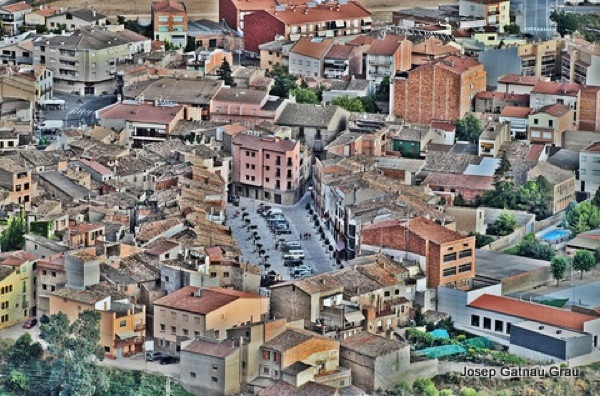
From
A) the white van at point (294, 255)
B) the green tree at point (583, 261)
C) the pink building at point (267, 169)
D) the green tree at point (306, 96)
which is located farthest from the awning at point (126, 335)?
the green tree at point (306, 96)

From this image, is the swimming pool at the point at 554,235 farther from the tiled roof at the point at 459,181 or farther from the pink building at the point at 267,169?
the pink building at the point at 267,169

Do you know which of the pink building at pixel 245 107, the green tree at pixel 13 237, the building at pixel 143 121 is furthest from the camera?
the pink building at pixel 245 107

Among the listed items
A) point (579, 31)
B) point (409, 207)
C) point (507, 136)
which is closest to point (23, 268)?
point (409, 207)

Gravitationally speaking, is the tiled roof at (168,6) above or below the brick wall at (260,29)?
above

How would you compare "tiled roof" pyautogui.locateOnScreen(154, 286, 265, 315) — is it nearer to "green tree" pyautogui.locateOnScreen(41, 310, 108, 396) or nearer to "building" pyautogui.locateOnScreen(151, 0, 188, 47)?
"green tree" pyautogui.locateOnScreen(41, 310, 108, 396)

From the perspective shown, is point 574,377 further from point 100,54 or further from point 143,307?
point 100,54

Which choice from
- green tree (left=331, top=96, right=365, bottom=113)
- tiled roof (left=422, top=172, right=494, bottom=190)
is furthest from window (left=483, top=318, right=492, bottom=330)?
green tree (left=331, top=96, right=365, bottom=113)
